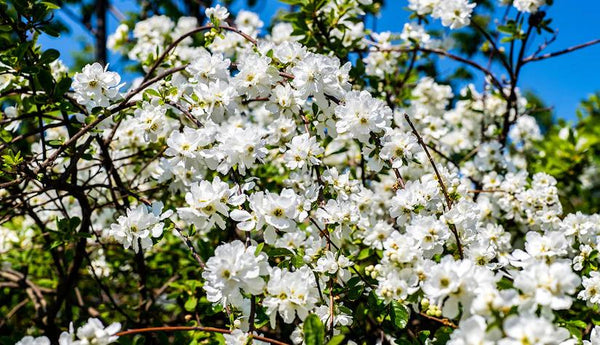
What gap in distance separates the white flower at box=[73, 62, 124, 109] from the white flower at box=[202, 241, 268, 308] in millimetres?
843

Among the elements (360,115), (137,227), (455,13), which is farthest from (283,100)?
(455,13)

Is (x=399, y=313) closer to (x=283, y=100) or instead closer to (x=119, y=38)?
(x=283, y=100)

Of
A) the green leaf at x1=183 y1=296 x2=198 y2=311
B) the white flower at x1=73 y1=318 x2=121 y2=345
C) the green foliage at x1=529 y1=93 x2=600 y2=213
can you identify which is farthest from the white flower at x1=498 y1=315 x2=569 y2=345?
the green foliage at x1=529 y1=93 x2=600 y2=213

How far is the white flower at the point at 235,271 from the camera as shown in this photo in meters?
1.25

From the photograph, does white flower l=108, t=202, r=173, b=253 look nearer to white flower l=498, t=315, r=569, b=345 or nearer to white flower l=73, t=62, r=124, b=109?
white flower l=73, t=62, r=124, b=109

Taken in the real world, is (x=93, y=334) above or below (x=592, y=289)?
below

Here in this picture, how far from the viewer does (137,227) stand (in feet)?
5.19

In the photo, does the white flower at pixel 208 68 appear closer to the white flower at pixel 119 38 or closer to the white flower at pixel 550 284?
the white flower at pixel 550 284

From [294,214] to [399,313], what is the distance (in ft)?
1.53

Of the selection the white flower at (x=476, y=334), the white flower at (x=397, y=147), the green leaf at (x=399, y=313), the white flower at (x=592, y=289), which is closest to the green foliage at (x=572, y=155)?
the white flower at (x=592, y=289)

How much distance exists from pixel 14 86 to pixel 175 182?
80 centimetres

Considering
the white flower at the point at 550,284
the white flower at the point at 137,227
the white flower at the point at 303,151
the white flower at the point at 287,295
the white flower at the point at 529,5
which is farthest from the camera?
the white flower at the point at 529,5

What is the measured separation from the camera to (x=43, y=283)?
2760mm

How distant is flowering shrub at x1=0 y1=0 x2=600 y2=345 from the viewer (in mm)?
1268
